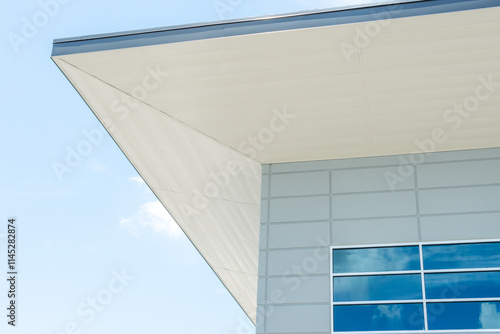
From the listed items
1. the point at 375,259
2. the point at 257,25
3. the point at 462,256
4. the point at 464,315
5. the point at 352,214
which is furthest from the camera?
the point at 352,214

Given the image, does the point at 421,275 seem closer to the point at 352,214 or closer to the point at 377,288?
the point at 377,288

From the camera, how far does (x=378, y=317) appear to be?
8.52 m

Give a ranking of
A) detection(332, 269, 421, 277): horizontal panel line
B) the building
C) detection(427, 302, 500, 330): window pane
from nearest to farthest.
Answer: the building → detection(427, 302, 500, 330): window pane → detection(332, 269, 421, 277): horizontal panel line

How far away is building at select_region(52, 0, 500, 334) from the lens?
7590 millimetres

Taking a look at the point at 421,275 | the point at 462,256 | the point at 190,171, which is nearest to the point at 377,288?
the point at 421,275

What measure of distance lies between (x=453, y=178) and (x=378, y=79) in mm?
2197

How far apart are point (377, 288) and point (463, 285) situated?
118cm

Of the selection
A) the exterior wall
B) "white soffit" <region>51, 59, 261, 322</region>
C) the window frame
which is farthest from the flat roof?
the window frame

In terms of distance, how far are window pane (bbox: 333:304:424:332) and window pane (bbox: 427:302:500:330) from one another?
184 mm

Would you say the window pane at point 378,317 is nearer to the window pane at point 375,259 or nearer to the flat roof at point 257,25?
the window pane at point 375,259

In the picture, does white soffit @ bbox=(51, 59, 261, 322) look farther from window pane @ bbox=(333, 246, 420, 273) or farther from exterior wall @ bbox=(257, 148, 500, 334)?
window pane @ bbox=(333, 246, 420, 273)

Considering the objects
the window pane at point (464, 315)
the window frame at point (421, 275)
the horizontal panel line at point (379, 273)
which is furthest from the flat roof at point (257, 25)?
the window pane at point (464, 315)

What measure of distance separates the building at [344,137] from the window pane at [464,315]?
0.06 ft

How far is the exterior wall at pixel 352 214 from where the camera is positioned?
8.84m
